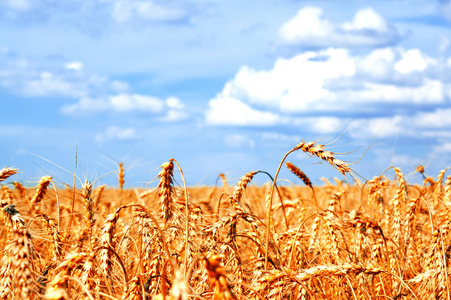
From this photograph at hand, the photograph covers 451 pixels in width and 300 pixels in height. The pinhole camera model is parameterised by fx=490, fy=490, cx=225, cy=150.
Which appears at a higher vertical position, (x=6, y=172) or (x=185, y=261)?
(x=6, y=172)

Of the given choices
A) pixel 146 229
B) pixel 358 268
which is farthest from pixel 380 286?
pixel 146 229

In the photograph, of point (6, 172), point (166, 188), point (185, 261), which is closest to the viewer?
point (185, 261)

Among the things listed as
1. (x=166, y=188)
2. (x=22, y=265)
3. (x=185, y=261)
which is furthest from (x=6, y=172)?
(x=185, y=261)

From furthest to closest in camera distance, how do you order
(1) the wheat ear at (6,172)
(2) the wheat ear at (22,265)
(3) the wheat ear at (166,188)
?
(1) the wheat ear at (6,172)
(3) the wheat ear at (166,188)
(2) the wheat ear at (22,265)

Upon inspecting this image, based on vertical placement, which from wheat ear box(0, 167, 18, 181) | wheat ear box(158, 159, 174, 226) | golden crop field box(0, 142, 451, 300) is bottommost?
golden crop field box(0, 142, 451, 300)

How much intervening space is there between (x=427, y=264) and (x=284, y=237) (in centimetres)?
111

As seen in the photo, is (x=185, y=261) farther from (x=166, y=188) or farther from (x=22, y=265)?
(x=166, y=188)

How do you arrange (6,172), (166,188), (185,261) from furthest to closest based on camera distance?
1. (6,172)
2. (166,188)
3. (185,261)

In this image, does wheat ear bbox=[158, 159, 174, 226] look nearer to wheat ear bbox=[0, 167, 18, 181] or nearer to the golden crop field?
the golden crop field

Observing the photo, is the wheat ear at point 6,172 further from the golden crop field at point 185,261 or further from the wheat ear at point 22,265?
the wheat ear at point 22,265

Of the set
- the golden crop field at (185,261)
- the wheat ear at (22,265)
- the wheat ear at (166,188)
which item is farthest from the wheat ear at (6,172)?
the wheat ear at (22,265)

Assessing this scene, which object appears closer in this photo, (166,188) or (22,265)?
(22,265)

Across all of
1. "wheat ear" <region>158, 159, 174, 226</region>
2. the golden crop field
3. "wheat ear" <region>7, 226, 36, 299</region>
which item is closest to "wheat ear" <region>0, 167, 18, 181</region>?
the golden crop field

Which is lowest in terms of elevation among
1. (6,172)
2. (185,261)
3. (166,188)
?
(185,261)
